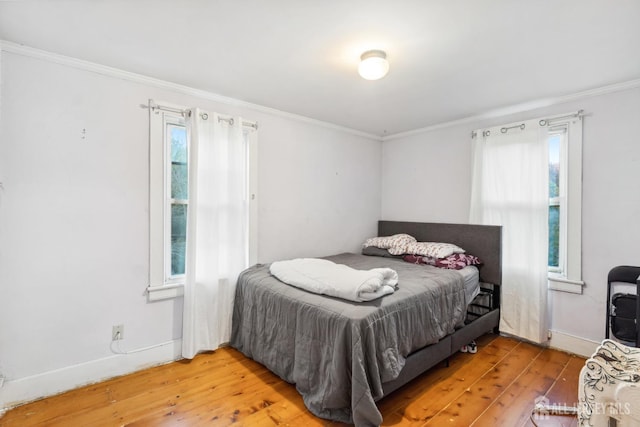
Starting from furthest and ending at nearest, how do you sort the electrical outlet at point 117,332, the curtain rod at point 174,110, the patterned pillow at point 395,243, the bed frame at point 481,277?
the patterned pillow at point 395,243 < the curtain rod at point 174,110 < the electrical outlet at point 117,332 < the bed frame at point 481,277

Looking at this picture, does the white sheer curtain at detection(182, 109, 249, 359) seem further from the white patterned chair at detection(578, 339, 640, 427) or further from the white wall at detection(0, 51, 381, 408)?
the white patterned chair at detection(578, 339, 640, 427)

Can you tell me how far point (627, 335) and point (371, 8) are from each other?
2.74m

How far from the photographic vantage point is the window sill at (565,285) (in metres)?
2.72

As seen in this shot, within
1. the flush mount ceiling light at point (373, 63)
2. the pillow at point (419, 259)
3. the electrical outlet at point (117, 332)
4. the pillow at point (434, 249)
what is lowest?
the electrical outlet at point (117, 332)

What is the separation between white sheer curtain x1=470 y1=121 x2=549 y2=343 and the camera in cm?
286

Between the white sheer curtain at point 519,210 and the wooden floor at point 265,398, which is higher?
the white sheer curtain at point 519,210

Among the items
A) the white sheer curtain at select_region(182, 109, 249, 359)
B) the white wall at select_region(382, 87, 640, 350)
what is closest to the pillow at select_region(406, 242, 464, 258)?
the white wall at select_region(382, 87, 640, 350)

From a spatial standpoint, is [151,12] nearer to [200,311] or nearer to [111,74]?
[111,74]

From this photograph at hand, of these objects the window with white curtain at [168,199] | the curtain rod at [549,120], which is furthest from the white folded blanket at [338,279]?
the curtain rod at [549,120]

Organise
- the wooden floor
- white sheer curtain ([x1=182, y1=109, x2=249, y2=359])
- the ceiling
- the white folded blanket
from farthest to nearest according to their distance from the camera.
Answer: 1. white sheer curtain ([x1=182, y1=109, x2=249, y2=359])
2. the white folded blanket
3. the wooden floor
4. the ceiling

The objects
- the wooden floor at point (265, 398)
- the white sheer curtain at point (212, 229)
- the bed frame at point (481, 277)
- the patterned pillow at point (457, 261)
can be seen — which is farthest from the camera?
the patterned pillow at point (457, 261)

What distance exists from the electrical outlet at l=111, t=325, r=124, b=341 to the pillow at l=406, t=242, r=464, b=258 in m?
2.85

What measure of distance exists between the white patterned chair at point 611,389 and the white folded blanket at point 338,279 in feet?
4.00

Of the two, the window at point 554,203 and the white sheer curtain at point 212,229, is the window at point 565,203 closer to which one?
the window at point 554,203
